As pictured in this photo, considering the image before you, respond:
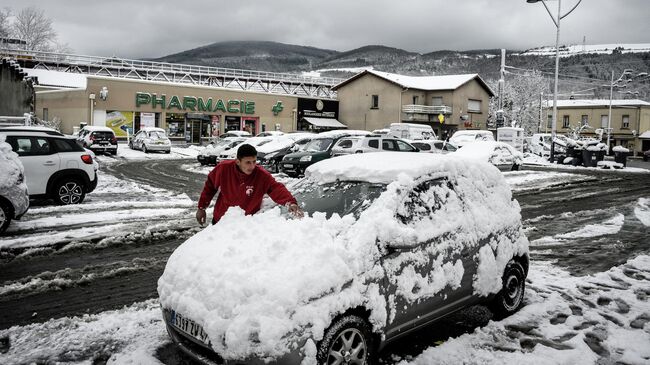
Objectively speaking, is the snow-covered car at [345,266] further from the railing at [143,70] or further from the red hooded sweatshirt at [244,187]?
the railing at [143,70]

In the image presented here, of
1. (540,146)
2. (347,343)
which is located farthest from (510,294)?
(540,146)

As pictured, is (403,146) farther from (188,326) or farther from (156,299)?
(188,326)

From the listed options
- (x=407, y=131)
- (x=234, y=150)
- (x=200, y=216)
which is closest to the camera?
(x=200, y=216)

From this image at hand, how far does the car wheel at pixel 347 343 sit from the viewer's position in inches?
141

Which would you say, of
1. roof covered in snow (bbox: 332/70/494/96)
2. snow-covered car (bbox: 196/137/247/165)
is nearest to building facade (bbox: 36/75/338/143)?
roof covered in snow (bbox: 332/70/494/96)

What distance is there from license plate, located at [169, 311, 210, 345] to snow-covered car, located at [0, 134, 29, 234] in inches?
248

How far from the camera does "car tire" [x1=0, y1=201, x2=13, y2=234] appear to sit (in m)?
8.70

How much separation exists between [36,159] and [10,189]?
119 inches

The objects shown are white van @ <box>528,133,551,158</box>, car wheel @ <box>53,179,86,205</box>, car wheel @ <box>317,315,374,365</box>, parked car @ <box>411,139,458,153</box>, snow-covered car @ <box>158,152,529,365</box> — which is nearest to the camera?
snow-covered car @ <box>158,152,529,365</box>

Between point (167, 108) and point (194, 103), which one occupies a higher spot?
point (194, 103)

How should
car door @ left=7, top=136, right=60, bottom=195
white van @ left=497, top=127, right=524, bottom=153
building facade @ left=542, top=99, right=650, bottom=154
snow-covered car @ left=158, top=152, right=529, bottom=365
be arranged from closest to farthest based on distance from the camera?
snow-covered car @ left=158, top=152, right=529, bottom=365 < car door @ left=7, top=136, right=60, bottom=195 < white van @ left=497, top=127, right=524, bottom=153 < building facade @ left=542, top=99, right=650, bottom=154

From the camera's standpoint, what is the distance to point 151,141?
33.2 m

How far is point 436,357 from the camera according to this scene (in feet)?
14.6

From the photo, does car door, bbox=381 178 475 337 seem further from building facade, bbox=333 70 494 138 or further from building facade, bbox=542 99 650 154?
building facade, bbox=542 99 650 154
